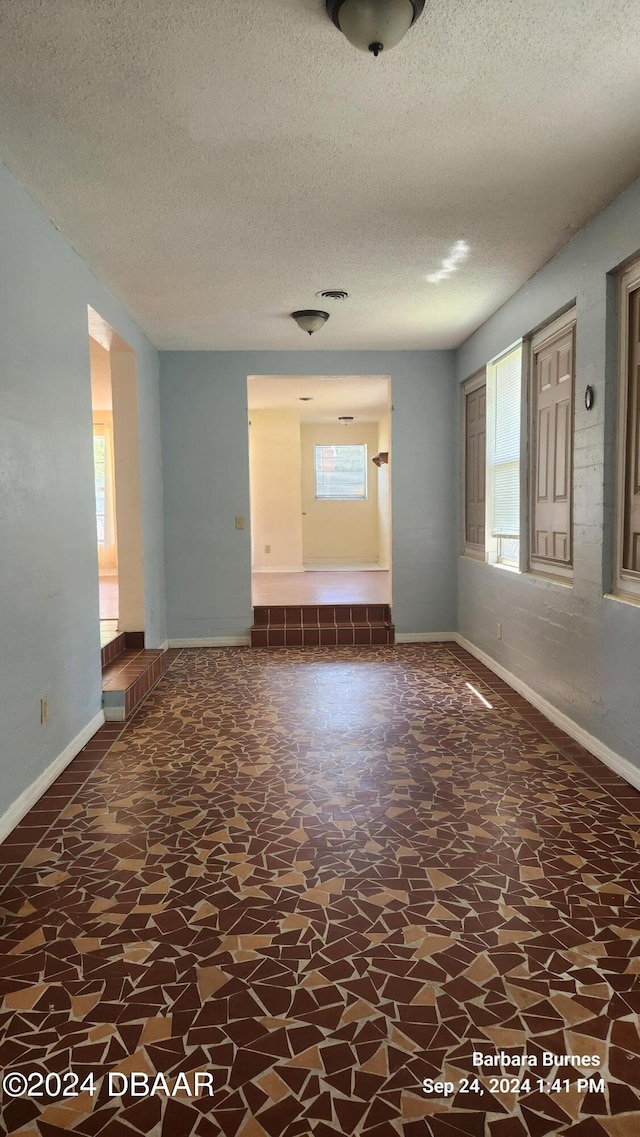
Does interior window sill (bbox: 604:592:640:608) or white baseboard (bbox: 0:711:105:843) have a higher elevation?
interior window sill (bbox: 604:592:640:608)

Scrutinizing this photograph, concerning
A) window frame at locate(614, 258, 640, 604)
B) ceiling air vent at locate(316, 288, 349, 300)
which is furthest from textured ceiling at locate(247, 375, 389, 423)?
window frame at locate(614, 258, 640, 604)

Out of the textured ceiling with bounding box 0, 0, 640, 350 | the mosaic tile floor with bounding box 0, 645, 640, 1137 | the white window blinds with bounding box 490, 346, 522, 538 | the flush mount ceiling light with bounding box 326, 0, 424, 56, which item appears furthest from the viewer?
the white window blinds with bounding box 490, 346, 522, 538

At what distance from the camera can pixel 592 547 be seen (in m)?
3.37

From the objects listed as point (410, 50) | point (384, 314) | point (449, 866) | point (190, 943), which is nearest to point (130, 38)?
point (410, 50)

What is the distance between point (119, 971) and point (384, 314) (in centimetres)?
438

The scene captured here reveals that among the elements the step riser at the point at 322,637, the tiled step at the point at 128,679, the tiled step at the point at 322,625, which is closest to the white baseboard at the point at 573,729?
the step riser at the point at 322,637

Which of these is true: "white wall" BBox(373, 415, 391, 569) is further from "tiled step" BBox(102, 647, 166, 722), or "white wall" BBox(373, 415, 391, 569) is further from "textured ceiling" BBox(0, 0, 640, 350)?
"textured ceiling" BBox(0, 0, 640, 350)

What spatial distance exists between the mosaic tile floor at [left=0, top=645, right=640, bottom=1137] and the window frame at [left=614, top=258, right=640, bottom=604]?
0.86 m

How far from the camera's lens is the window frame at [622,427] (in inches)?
121

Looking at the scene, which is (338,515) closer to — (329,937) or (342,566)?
(342,566)

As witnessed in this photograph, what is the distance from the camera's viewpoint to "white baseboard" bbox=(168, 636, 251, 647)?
20.6 feet

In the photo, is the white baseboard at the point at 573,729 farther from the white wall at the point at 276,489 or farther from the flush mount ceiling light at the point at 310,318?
the white wall at the point at 276,489

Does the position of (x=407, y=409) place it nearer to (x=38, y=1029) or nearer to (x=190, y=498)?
(x=190, y=498)

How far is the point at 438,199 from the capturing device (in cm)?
312
